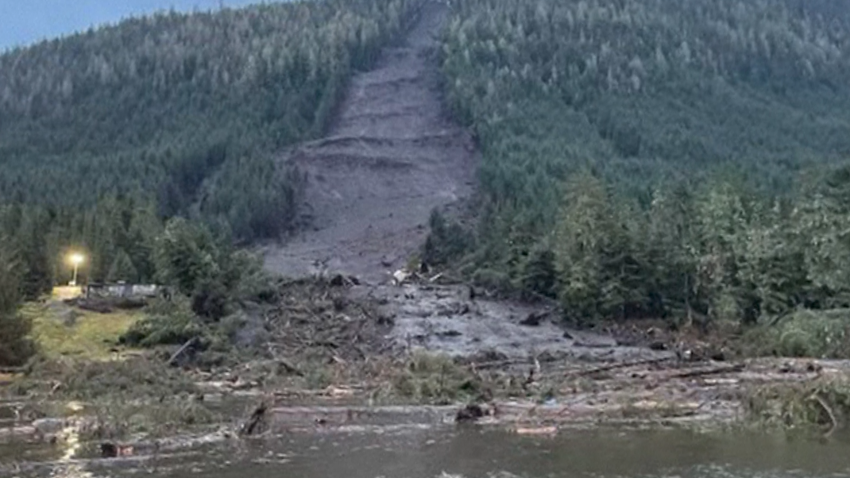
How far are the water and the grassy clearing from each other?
1680 inches

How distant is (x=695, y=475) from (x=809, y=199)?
70253mm

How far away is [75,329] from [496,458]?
6264cm

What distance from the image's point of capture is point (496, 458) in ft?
132

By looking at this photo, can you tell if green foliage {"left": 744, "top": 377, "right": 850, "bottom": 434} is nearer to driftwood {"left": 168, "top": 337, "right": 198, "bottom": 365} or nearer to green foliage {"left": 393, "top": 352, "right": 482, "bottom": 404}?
green foliage {"left": 393, "top": 352, "right": 482, "bottom": 404}

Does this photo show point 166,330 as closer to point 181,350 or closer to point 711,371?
point 181,350

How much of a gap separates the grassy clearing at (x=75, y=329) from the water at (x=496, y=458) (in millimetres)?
42683

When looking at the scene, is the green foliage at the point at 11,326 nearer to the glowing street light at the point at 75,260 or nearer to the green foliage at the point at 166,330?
the green foliage at the point at 166,330

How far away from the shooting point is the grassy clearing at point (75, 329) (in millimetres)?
86375

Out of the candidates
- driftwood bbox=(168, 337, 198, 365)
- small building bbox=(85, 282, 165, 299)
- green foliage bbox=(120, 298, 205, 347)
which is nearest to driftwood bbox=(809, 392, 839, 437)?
driftwood bbox=(168, 337, 198, 365)

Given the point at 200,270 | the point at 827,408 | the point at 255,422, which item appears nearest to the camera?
the point at 827,408

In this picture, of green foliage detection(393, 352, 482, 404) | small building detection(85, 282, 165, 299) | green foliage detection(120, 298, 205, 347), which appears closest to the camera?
green foliage detection(393, 352, 482, 404)

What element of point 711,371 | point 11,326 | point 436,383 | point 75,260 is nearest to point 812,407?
point 711,371

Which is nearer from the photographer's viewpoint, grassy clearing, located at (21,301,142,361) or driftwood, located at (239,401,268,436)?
driftwood, located at (239,401,268,436)

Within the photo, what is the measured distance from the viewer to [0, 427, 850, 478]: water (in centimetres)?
3694
